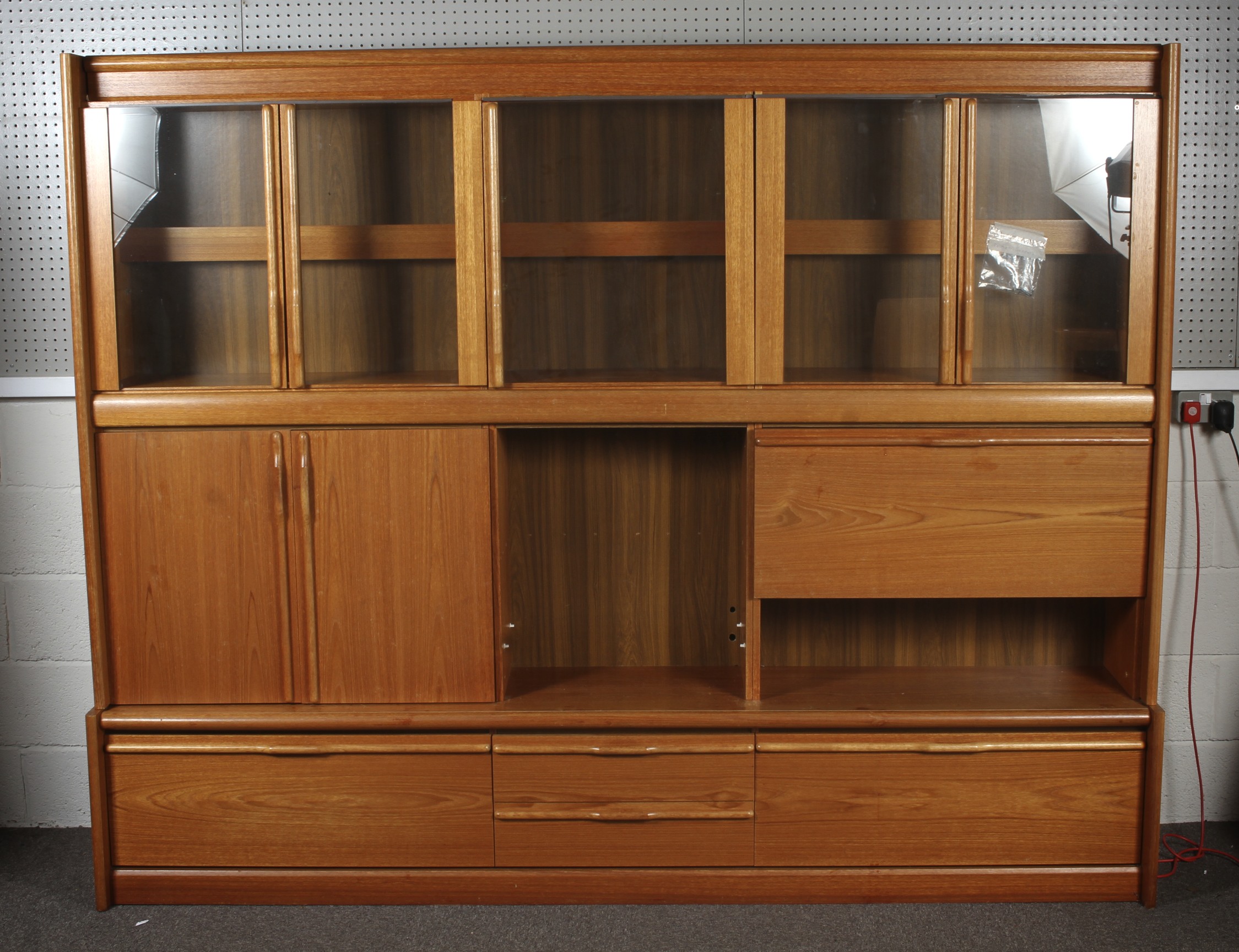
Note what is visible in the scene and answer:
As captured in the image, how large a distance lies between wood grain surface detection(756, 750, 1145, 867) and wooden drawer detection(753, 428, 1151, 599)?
0.40 metres

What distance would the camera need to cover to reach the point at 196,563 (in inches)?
90.4

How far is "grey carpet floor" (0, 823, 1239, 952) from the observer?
7.20 feet

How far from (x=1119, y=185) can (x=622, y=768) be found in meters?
1.77

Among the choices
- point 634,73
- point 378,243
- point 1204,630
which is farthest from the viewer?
point 1204,630

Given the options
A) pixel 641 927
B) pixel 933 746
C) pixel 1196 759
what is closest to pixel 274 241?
pixel 641 927

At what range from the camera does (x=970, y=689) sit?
2.45 m

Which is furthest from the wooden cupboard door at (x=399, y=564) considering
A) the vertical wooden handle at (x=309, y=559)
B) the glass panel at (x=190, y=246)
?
the glass panel at (x=190, y=246)

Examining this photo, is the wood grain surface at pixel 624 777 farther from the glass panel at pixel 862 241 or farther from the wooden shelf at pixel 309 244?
the wooden shelf at pixel 309 244

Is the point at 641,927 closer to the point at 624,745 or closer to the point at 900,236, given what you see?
the point at 624,745

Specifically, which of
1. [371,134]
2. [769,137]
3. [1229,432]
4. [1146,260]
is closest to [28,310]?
[371,134]

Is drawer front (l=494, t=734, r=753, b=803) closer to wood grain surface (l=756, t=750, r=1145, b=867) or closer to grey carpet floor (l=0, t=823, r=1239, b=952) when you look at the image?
wood grain surface (l=756, t=750, r=1145, b=867)

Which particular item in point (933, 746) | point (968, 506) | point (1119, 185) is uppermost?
point (1119, 185)

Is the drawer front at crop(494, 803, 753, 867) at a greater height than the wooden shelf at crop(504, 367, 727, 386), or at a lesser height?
lesser

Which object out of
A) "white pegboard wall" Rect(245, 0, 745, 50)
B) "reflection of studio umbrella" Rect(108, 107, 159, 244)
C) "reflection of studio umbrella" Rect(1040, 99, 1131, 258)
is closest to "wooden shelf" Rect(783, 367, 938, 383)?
"reflection of studio umbrella" Rect(1040, 99, 1131, 258)
